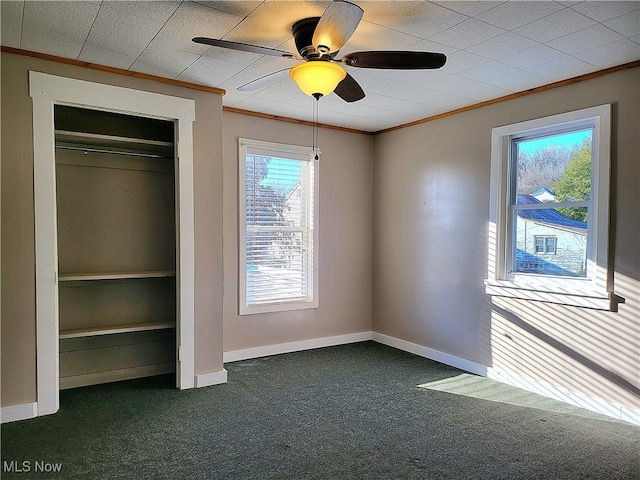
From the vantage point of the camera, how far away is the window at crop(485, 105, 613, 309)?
135 inches

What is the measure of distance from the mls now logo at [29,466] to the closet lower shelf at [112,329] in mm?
1039

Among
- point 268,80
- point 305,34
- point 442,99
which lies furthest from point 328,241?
point 305,34

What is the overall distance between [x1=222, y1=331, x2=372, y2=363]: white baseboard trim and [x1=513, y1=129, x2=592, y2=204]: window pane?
2.46 m

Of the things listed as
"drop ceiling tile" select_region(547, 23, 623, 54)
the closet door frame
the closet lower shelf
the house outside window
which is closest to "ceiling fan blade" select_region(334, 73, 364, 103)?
"drop ceiling tile" select_region(547, 23, 623, 54)

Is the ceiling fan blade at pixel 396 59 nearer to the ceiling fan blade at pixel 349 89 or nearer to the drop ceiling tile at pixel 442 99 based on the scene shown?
the ceiling fan blade at pixel 349 89

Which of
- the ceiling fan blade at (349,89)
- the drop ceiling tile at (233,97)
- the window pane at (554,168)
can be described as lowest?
the window pane at (554,168)

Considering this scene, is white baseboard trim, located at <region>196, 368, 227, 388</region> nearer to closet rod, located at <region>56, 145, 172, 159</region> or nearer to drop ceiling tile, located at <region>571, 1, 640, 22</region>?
closet rod, located at <region>56, 145, 172, 159</region>

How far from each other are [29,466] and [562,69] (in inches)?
168

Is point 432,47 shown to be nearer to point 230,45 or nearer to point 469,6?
point 469,6

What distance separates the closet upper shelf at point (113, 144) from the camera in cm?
357

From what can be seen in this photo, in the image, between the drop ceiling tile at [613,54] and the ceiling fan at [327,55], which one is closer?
the ceiling fan at [327,55]

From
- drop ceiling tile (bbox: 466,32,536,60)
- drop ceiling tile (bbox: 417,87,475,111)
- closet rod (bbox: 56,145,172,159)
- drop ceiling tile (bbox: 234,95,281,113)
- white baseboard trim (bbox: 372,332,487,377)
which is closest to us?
drop ceiling tile (bbox: 466,32,536,60)

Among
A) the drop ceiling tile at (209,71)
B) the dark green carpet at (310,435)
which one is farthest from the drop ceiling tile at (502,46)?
the dark green carpet at (310,435)

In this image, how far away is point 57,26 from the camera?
271 centimetres
